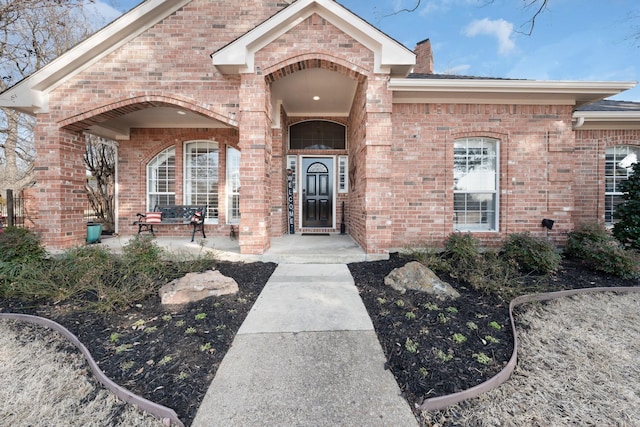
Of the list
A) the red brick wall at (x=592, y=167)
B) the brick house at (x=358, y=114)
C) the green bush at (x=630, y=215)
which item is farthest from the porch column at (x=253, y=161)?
the red brick wall at (x=592, y=167)

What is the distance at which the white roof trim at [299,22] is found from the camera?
4.32 m

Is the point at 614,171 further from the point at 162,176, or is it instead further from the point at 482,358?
the point at 162,176

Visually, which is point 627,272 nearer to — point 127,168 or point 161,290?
point 161,290

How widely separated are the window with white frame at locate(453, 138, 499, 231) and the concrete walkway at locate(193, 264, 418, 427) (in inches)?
154

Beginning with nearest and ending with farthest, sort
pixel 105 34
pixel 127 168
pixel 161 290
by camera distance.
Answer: pixel 161 290 → pixel 105 34 → pixel 127 168

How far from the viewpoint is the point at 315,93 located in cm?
596

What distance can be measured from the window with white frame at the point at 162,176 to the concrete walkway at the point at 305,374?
6.08 m

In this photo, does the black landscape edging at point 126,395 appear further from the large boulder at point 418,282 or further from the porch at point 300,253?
the large boulder at point 418,282

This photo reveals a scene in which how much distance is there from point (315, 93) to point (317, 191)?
8.51ft

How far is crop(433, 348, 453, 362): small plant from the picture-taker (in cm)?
199

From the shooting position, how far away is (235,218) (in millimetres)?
7477

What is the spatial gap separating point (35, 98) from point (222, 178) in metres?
3.80

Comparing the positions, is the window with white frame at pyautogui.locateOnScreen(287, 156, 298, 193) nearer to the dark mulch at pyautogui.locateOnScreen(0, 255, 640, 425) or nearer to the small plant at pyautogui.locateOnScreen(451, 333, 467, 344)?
the dark mulch at pyautogui.locateOnScreen(0, 255, 640, 425)

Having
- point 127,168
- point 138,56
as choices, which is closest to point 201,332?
point 138,56
